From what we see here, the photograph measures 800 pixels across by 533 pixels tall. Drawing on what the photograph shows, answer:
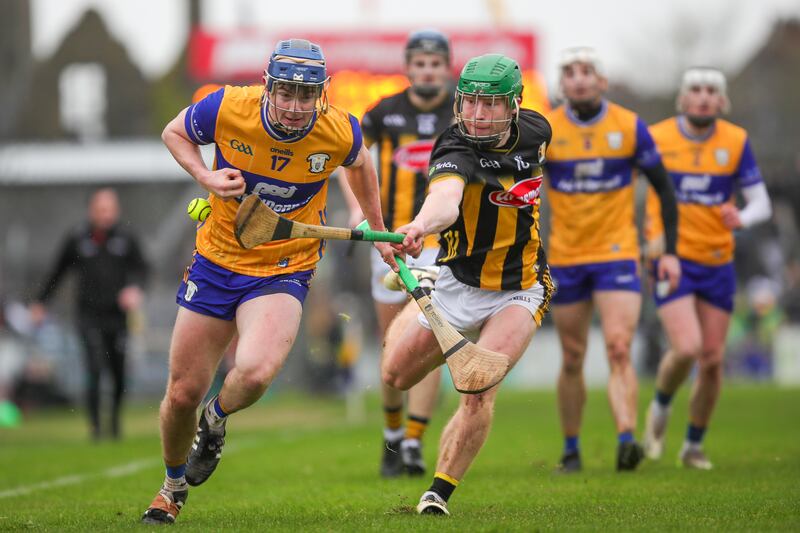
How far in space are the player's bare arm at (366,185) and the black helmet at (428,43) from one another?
250cm

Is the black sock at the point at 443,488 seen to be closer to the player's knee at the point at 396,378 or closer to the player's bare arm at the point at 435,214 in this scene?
the player's knee at the point at 396,378

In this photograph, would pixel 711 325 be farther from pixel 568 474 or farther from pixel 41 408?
pixel 41 408

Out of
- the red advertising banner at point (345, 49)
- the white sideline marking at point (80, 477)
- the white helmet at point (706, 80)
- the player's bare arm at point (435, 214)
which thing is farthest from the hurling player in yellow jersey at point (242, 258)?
the red advertising banner at point (345, 49)

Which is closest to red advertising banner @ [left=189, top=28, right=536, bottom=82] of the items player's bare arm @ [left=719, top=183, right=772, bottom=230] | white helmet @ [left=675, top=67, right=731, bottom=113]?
white helmet @ [left=675, top=67, right=731, bottom=113]

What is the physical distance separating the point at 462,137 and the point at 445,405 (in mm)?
12364

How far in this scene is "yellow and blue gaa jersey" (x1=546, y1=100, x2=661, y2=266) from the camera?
30.1 feet

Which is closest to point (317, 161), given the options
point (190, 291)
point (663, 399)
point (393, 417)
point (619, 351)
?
point (190, 291)

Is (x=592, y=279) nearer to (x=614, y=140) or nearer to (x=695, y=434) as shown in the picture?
(x=614, y=140)

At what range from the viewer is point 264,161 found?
266 inches

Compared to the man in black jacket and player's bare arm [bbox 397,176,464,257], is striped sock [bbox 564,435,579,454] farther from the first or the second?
the man in black jacket

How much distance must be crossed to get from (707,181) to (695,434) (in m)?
1.86

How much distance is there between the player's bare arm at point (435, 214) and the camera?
6.33 metres

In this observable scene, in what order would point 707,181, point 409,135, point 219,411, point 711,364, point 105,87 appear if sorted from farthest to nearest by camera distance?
point 105,87, point 707,181, point 711,364, point 409,135, point 219,411

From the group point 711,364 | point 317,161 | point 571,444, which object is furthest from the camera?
point 711,364
